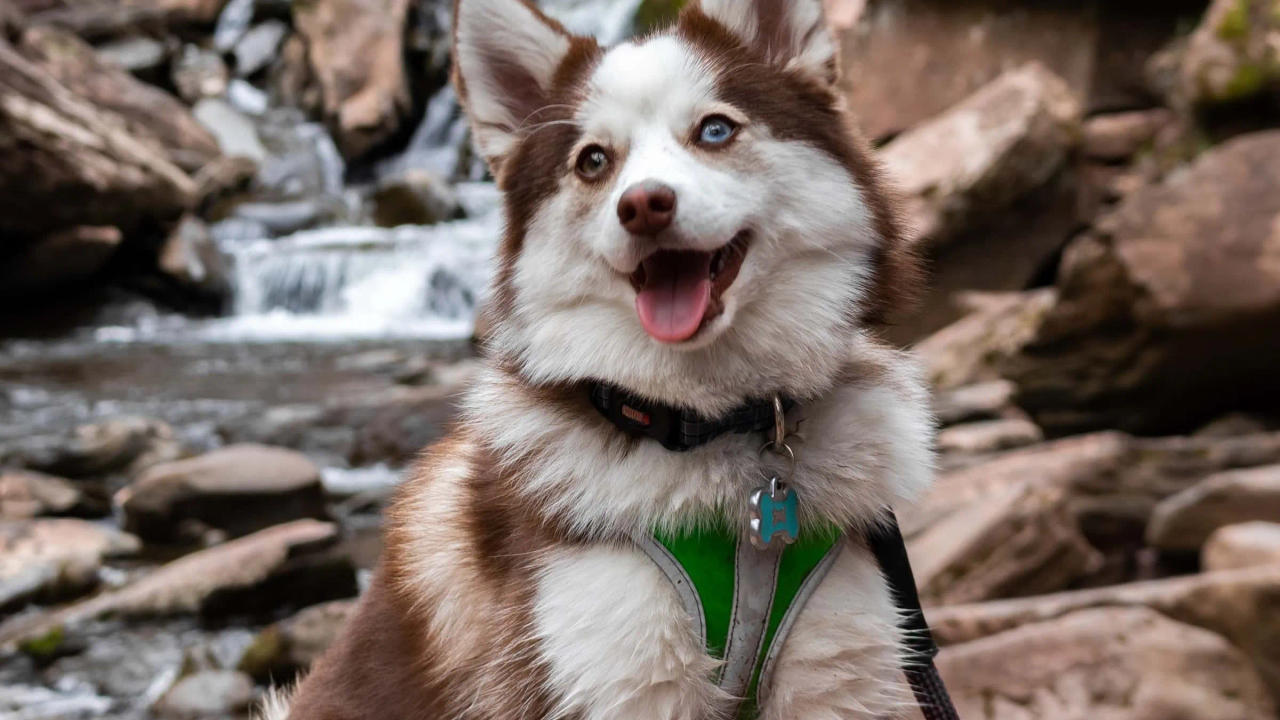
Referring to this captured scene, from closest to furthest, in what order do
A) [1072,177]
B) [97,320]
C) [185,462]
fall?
[185,462] < [1072,177] < [97,320]

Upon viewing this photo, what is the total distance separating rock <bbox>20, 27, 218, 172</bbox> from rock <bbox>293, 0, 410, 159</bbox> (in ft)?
7.94

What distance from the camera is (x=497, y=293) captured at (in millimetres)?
2416

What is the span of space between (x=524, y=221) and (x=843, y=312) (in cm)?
78

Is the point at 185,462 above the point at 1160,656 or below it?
below

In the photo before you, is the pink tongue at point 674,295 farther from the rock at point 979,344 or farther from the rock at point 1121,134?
the rock at point 1121,134

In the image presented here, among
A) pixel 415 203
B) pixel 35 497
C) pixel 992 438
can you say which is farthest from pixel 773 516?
pixel 415 203

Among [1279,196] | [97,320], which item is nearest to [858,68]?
[1279,196]

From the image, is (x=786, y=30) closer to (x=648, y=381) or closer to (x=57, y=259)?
(x=648, y=381)

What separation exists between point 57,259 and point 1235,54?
42.0 ft

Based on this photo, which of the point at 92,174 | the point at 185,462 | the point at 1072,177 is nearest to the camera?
the point at 185,462

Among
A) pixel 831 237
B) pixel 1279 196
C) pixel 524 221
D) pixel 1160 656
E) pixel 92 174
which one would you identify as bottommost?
pixel 92 174

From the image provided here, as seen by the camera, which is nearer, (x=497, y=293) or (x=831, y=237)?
(x=831, y=237)

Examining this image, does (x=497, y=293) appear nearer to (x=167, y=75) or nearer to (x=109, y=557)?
(x=109, y=557)

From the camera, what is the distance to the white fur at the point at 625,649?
1.91 m
